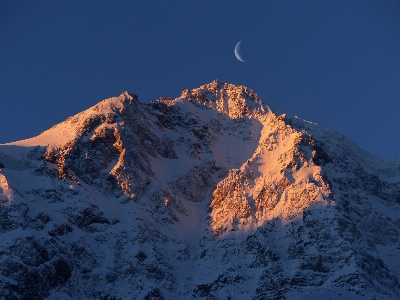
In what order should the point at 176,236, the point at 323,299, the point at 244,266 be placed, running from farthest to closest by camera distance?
the point at 176,236 < the point at 244,266 < the point at 323,299

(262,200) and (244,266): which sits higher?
(262,200)

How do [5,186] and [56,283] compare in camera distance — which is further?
[5,186]

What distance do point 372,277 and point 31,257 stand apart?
213 ft

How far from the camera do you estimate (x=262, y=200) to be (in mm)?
198500

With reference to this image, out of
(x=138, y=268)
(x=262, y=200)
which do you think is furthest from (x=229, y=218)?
(x=138, y=268)

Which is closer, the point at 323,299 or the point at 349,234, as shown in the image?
the point at 323,299

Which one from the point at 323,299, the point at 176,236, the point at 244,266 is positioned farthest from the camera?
the point at 176,236

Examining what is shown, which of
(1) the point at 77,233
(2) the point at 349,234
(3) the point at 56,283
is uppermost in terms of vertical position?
(2) the point at 349,234

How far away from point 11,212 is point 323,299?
6202cm

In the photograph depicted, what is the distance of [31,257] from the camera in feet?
566

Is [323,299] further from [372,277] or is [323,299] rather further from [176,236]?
[176,236]

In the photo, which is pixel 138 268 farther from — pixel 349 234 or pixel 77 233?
pixel 349 234

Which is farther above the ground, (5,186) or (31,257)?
(5,186)

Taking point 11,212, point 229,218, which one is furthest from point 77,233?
point 229,218
